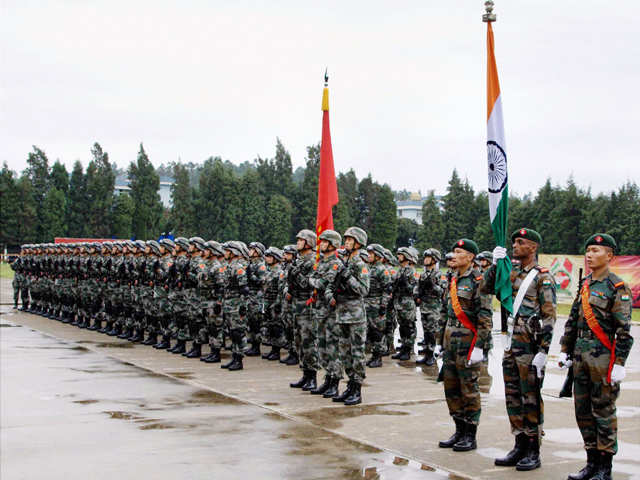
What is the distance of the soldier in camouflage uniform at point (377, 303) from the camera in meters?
12.3

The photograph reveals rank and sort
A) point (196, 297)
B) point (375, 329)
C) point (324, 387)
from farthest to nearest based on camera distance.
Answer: point (196, 297) → point (375, 329) → point (324, 387)

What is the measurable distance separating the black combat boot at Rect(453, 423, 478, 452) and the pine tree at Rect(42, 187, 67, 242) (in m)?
57.1

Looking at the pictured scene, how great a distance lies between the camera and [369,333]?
12.4m

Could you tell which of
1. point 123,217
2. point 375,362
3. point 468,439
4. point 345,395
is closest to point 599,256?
point 468,439

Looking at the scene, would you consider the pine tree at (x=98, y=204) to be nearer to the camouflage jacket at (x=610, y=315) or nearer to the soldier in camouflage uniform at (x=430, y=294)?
the soldier in camouflage uniform at (x=430, y=294)

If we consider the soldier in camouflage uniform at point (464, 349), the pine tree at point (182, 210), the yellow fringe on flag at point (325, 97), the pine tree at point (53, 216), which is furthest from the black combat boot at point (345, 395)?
the pine tree at point (53, 216)

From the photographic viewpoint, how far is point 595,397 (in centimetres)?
570

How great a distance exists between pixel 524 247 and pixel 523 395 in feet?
4.20

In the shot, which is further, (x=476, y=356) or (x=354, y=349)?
(x=354, y=349)

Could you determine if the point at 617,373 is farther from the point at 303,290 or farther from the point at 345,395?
the point at 303,290

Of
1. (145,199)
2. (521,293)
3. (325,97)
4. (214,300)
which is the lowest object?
(214,300)

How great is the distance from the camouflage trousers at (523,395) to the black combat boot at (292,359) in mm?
6301

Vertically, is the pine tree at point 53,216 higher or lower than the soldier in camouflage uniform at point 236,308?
higher

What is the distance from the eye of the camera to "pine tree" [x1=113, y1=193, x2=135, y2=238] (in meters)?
59.6
